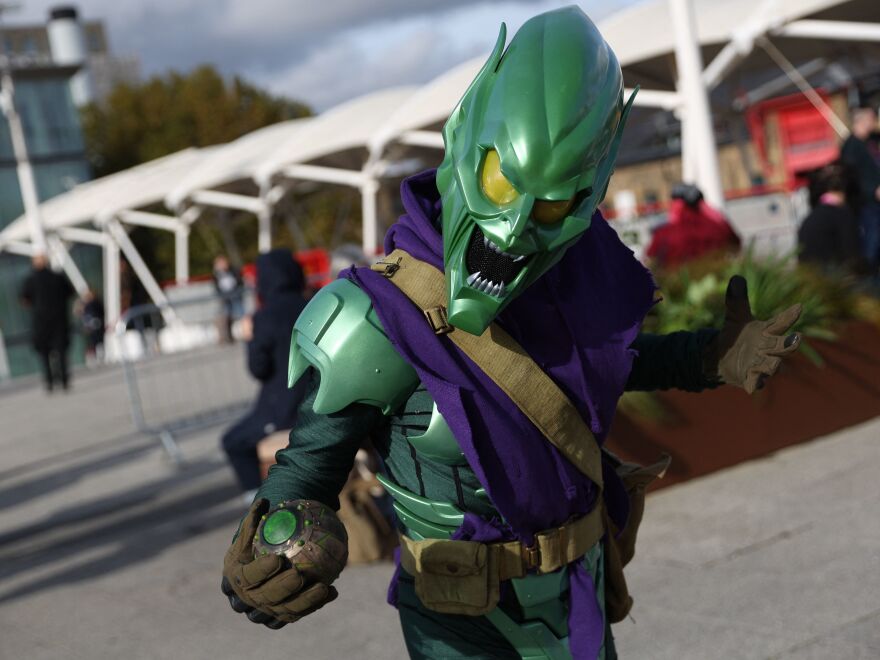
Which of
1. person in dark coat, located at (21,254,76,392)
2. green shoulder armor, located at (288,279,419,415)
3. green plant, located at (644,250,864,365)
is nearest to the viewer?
green shoulder armor, located at (288,279,419,415)

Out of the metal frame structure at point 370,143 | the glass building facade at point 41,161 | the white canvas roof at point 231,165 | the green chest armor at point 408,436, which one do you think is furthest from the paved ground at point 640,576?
the glass building facade at point 41,161

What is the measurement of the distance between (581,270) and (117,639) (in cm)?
361

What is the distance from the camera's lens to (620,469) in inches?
95.5

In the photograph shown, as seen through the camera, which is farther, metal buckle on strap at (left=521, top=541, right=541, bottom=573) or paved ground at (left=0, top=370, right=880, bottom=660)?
paved ground at (left=0, top=370, right=880, bottom=660)

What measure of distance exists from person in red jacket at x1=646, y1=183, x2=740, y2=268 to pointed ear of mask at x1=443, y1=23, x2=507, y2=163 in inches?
236

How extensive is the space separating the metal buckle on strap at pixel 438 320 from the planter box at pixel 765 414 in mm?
4061

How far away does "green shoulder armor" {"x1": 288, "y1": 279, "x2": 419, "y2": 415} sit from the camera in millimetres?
1988

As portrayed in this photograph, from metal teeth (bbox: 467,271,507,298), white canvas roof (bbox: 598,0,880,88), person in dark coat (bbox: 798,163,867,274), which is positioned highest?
metal teeth (bbox: 467,271,507,298)

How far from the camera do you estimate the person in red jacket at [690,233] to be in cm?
802

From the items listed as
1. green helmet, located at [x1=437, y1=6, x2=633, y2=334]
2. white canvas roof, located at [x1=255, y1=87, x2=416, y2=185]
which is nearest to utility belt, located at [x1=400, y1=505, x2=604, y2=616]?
green helmet, located at [x1=437, y1=6, x2=633, y2=334]

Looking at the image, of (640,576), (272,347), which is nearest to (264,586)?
(640,576)

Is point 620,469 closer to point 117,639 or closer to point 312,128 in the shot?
point 117,639

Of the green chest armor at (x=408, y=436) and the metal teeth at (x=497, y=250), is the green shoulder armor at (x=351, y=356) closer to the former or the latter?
the green chest armor at (x=408, y=436)

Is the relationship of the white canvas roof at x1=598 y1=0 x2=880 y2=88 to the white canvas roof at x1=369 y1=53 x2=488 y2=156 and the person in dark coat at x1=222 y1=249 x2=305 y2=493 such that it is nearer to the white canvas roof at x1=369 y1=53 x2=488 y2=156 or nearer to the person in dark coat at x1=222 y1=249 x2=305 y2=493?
the white canvas roof at x1=369 y1=53 x2=488 y2=156
